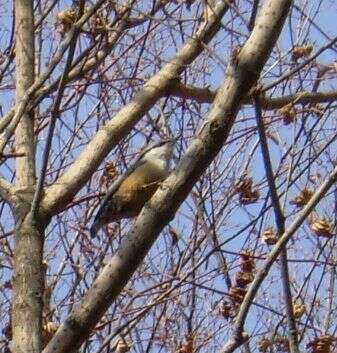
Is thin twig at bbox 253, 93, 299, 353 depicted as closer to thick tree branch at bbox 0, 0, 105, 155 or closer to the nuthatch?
thick tree branch at bbox 0, 0, 105, 155

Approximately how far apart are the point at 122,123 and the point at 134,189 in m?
0.27

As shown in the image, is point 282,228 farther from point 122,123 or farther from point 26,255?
point 122,123

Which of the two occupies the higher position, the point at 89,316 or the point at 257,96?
the point at 257,96

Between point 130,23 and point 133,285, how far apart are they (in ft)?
3.67

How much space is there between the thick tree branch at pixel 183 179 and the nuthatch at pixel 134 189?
1.02 m

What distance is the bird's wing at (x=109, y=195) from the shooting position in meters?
3.21

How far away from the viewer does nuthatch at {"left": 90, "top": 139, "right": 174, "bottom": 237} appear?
311cm

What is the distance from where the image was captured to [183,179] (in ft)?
6.16

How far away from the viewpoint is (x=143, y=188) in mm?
3041

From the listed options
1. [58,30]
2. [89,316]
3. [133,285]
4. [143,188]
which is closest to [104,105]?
[58,30]

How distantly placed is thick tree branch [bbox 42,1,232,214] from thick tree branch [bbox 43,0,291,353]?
692 mm

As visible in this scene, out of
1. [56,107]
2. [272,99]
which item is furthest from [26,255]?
[272,99]

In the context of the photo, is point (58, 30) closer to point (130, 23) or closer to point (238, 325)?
point (130, 23)

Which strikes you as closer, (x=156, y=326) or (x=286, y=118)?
(x=286, y=118)
